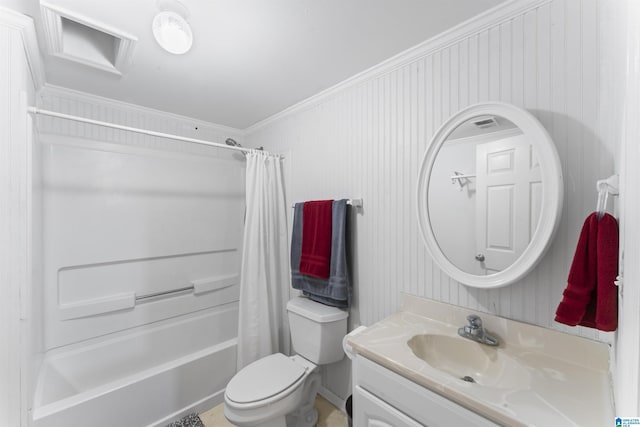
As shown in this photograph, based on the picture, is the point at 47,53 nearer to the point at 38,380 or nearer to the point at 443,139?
the point at 38,380

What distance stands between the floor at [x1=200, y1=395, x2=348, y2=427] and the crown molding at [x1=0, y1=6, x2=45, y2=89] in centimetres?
232

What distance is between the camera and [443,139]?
127 centimetres

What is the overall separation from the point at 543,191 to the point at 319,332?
4.49 feet

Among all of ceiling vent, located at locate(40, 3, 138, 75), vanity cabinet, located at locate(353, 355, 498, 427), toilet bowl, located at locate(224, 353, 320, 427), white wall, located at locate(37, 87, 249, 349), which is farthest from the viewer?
white wall, located at locate(37, 87, 249, 349)

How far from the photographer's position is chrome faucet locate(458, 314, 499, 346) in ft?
3.62

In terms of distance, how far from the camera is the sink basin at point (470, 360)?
952mm

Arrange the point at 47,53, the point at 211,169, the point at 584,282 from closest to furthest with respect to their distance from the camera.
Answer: the point at 584,282, the point at 47,53, the point at 211,169

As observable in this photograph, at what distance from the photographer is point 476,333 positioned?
3.70 feet

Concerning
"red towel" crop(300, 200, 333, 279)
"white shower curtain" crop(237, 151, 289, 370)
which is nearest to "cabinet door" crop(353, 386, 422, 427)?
"red towel" crop(300, 200, 333, 279)

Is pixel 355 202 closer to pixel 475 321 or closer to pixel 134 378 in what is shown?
pixel 475 321

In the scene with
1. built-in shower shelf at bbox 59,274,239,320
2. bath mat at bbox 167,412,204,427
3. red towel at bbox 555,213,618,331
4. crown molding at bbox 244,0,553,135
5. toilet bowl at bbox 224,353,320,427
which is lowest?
bath mat at bbox 167,412,204,427

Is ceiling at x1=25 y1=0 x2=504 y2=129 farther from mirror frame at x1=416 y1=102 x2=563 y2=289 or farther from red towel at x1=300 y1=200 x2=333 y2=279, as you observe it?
red towel at x1=300 y1=200 x2=333 y2=279

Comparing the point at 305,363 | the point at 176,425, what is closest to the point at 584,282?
the point at 305,363

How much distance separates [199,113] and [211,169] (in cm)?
52
